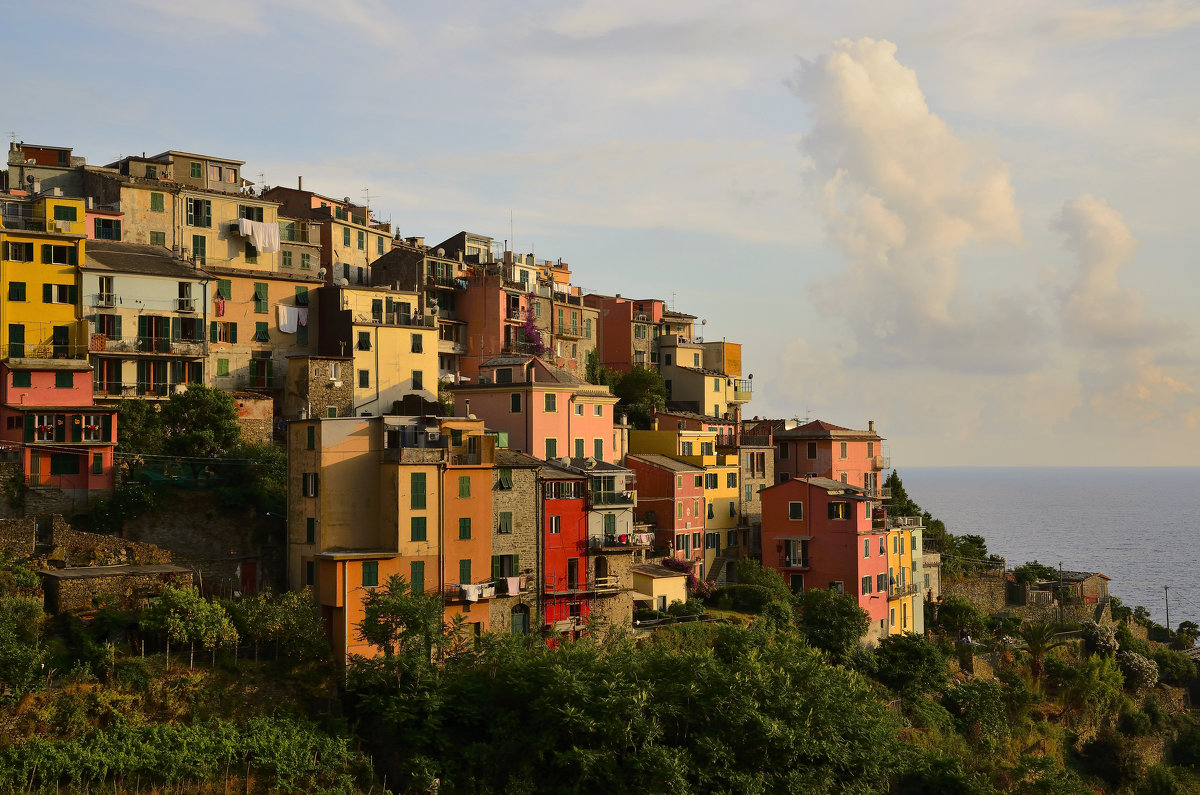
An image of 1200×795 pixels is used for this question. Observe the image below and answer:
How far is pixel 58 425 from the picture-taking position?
152ft

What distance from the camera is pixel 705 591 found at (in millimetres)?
57844

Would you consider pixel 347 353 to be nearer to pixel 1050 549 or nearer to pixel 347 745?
pixel 347 745

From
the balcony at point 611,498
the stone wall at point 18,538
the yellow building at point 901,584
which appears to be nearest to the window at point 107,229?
the stone wall at point 18,538

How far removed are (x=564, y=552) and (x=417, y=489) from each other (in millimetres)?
8212

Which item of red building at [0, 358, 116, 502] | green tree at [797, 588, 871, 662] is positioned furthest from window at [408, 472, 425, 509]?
green tree at [797, 588, 871, 662]

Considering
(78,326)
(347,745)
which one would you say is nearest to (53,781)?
(347,745)

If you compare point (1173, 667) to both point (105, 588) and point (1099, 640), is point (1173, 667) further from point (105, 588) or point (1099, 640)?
point (105, 588)

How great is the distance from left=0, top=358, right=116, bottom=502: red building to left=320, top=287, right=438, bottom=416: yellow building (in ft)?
43.1

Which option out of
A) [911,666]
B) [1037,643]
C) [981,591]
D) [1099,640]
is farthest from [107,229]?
[1099,640]

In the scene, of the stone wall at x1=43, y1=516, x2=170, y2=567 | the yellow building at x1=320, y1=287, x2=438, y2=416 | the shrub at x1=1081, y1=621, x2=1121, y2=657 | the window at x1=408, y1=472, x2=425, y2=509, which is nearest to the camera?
the stone wall at x1=43, y1=516, x2=170, y2=567

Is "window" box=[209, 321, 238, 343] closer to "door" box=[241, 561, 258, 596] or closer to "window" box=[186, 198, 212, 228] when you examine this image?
"window" box=[186, 198, 212, 228]

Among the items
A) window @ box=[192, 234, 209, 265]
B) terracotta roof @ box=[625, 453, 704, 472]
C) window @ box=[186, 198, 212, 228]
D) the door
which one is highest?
window @ box=[186, 198, 212, 228]

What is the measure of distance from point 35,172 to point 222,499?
2872cm

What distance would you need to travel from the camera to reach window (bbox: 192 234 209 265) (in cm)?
6116
